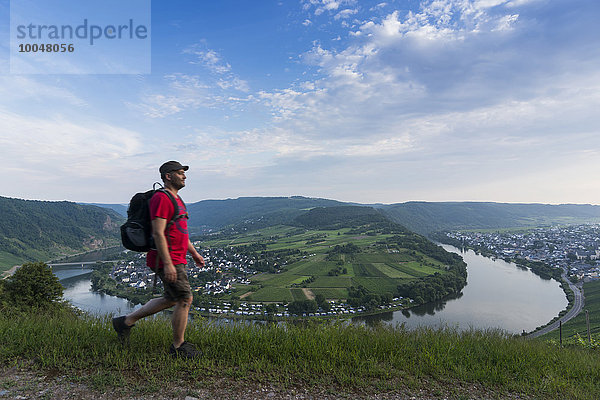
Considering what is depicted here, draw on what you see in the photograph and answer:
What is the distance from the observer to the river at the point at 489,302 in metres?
41.5

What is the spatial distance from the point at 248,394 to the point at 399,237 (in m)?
110

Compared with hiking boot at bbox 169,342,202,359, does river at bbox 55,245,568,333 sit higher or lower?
lower

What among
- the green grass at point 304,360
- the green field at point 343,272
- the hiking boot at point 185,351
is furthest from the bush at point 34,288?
the green field at point 343,272

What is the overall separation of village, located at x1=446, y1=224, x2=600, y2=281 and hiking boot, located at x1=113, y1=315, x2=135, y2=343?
3763 inches

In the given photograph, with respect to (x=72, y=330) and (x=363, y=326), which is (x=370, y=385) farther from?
(x=72, y=330)

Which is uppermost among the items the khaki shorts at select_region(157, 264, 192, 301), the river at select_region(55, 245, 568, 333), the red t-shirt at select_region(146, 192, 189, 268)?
the red t-shirt at select_region(146, 192, 189, 268)

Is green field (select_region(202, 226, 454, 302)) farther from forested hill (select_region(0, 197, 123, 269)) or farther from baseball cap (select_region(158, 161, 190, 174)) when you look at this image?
forested hill (select_region(0, 197, 123, 269))

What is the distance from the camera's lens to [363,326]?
13.9 ft

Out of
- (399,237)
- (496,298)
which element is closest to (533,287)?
(496,298)

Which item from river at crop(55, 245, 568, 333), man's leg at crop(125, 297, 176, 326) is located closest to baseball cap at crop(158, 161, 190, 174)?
man's leg at crop(125, 297, 176, 326)

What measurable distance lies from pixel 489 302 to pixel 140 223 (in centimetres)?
5974

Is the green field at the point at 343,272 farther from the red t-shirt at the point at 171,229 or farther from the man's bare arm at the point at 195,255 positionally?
the red t-shirt at the point at 171,229

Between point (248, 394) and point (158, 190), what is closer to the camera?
point (248, 394)

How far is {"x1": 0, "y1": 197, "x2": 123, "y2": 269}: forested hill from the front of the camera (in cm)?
11209
